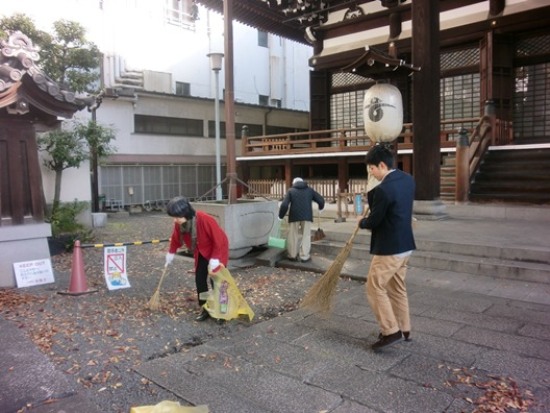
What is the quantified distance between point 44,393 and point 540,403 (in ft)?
12.7

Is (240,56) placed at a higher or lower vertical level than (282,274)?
higher

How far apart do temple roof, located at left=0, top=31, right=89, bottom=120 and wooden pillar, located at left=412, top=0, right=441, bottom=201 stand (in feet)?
25.6

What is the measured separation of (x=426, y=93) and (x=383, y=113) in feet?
7.01

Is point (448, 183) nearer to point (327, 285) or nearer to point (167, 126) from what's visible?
point (327, 285)

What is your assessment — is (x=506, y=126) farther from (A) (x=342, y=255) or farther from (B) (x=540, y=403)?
(B) (x=540, y=403)

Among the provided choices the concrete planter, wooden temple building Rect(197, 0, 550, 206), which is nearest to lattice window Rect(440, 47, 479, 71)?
wooden temple building Rect(197, 0, 550, 206)

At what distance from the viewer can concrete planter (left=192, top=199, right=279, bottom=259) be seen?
8828mm

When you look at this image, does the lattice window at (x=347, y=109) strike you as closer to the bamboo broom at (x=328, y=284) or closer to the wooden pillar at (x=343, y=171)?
the wooden pillar at (x=343, y=171)

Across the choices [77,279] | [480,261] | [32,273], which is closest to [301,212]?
[480,261]

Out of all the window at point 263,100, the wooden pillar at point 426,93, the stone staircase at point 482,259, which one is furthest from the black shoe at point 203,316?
the window at point 263,100

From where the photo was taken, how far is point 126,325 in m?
5.50

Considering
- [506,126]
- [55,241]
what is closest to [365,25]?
[506,126]

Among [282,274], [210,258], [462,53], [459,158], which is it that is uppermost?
[462,53]

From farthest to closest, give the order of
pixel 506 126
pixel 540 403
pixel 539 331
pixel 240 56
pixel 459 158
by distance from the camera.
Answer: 1. pixel 240 56
2. pixel 506 126
3. pixel 459 158
4. pixel 539 331
5. pixel 540 403
